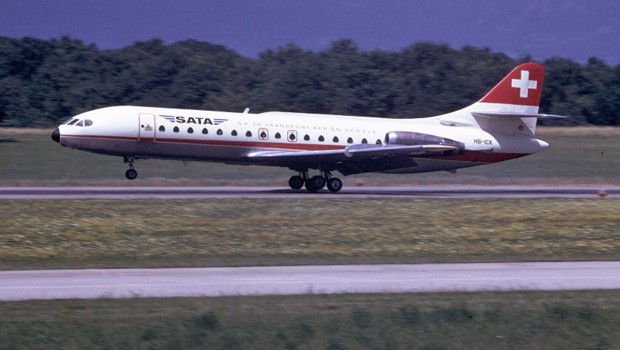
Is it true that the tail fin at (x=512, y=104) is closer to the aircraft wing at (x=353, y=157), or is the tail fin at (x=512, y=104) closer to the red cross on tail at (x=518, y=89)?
the red cross on tail at (x=518, y=89)

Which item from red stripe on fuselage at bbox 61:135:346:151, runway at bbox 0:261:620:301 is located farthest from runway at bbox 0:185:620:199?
runway at bbox 0:261:620:301

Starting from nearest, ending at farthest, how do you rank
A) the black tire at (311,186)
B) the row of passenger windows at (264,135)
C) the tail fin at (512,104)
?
the row of passenger windows at (264,135) → the black tire at (311,186) → the tail fin at (512,104)

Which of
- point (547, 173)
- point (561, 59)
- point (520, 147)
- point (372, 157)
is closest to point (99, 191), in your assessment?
point (372, 157)

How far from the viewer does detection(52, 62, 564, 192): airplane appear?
3944cm

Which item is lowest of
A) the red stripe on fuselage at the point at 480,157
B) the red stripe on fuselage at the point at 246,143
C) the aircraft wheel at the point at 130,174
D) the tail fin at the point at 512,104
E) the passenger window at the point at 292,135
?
the aircraft wheel at the point at 130,174

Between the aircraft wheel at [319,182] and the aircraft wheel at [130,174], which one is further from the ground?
the aircraft wheel at [130,174]

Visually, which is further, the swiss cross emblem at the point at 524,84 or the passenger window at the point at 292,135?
the swiss cross emblem at the point at 524,84

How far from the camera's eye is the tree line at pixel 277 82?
8375 cm

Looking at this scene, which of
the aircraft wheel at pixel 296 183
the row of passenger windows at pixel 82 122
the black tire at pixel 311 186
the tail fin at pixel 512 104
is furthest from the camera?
the tail fin at pixel 512 104

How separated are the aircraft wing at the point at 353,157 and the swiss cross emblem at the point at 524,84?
401 centimetres

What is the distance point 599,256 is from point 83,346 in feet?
48.0

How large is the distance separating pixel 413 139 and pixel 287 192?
5.59 metres

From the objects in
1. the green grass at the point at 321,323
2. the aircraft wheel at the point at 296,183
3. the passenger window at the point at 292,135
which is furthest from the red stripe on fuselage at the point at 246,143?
the green grass at the point at 321,323

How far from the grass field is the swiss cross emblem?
673cm
